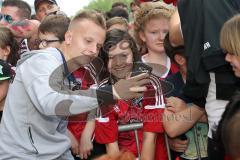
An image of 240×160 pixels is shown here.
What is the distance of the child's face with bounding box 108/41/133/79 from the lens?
11.8ft

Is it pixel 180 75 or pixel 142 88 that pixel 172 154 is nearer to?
pixel 180 75

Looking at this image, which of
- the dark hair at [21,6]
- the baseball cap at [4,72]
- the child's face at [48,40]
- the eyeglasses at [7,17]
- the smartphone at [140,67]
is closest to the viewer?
the baseball cap at [4,72]

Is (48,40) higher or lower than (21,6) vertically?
lower

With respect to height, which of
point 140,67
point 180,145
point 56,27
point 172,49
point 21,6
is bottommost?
point 180,145

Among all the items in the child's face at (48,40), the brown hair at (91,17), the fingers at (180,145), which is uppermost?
the brown hair at (91,17)

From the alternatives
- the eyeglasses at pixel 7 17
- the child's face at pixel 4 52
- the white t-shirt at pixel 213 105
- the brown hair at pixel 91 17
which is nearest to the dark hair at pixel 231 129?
the white t-shirt at pixel 213 105

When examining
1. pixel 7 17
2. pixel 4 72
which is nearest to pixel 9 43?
pixel 4 72

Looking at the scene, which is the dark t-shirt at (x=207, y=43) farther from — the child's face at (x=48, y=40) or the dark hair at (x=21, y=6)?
the dark hair at (x=21, y=6)

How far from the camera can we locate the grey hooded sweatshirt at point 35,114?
264cm

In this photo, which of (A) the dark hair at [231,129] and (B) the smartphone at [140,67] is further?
(B) the smartphone at [140,67]

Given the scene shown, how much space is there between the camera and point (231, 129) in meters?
1.71

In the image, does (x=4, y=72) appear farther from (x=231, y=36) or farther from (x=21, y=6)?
(x=21, y=6)

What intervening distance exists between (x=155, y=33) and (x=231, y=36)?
1.53 meters

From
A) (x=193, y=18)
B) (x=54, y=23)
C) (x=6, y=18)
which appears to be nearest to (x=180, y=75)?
(x=193, y=18)
